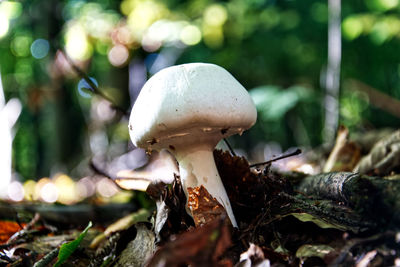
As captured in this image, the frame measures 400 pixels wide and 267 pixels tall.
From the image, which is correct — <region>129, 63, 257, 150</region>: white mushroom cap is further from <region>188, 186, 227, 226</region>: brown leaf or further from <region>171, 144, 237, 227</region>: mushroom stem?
<region>188, 186, 227, 226</region>: brown leaf

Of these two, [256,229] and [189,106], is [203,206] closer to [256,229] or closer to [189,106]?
[256,229]

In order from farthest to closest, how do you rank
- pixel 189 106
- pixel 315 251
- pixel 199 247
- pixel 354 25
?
pixel 354 25, pixel 189 106, pixel 315 251, pixel 199 247

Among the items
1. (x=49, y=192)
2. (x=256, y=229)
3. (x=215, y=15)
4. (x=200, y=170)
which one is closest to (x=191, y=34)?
(x=215, y=15)

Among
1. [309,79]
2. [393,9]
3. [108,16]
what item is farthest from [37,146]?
[393,9]

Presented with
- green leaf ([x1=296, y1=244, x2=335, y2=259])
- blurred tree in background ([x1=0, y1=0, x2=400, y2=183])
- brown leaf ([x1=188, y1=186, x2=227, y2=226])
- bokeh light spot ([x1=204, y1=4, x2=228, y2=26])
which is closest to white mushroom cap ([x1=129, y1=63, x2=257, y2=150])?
brown leaf ([x1=188, y1=186, x2=227, y2=226])

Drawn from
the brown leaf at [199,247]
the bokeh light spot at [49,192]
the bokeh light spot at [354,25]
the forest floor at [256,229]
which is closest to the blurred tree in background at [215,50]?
the bokeh light spot at [354,25]

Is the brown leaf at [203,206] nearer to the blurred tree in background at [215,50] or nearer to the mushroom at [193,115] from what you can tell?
the mushroom at [193,115]
